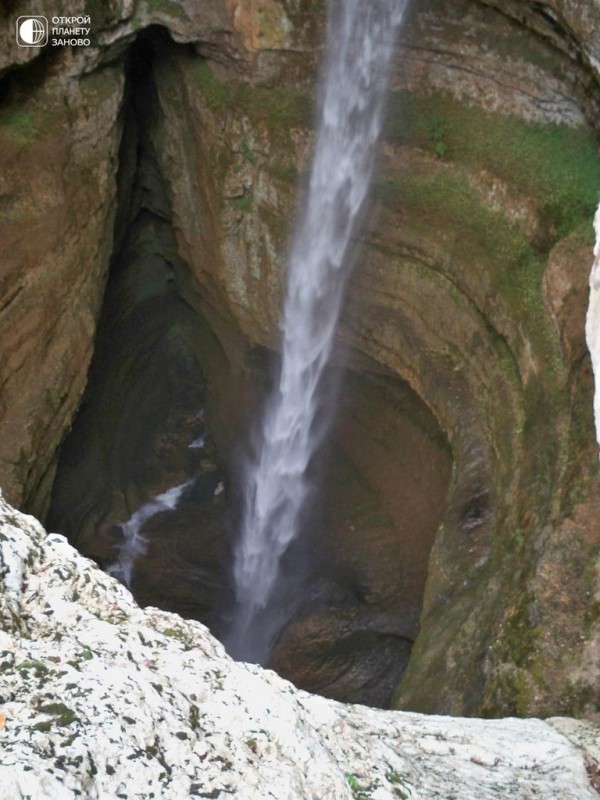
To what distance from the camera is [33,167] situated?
10.0m

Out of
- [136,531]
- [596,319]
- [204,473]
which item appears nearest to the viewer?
[596,319]

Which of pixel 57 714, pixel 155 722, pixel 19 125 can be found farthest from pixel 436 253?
pixel 57 714

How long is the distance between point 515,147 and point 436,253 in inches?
61.3

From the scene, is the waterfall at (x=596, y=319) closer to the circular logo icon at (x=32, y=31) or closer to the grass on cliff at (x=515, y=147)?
the grass on cliff at (x=515, y=147)

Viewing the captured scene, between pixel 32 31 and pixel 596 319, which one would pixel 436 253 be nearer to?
pixel 32 31

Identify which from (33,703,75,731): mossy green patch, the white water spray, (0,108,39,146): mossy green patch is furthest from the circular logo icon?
(33,703,75,731): mossy green patch

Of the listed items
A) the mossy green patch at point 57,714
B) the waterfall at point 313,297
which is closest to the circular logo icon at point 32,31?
the waterfall at point 313,297

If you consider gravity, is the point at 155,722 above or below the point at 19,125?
below

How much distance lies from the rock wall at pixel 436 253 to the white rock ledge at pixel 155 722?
2872mm

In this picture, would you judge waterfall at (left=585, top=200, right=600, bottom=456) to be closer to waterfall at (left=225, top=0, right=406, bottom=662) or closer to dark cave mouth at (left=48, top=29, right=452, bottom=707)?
dark cave mouth at (left=48, top=29, right=452, bottom=707)

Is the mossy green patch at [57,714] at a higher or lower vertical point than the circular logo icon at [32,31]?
lower

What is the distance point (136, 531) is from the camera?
1262cm

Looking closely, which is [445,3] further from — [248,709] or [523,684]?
[248,709]

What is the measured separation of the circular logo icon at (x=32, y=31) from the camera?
30.5 ft
